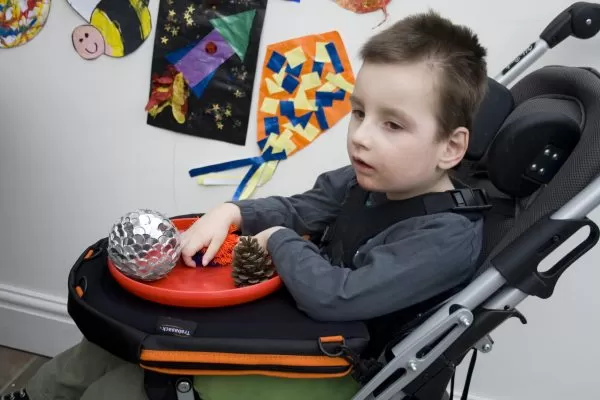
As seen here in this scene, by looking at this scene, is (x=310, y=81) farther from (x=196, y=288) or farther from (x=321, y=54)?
(x=196, y=288)

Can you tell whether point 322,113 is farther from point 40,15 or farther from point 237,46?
point 40,15

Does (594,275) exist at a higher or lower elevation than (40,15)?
lower

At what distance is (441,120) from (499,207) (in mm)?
180

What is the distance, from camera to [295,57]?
1.40m

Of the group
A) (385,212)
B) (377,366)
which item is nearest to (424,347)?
(377,366)

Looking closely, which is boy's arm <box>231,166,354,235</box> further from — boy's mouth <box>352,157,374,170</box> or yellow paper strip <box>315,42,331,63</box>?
yellow paper strip <box>315,42,331,63</box>

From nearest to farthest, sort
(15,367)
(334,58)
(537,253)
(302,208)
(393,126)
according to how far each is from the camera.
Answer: (537,253)
(393,126)
(302,208)
(334,58)
(15,367)

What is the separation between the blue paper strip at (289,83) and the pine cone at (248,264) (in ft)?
1.96

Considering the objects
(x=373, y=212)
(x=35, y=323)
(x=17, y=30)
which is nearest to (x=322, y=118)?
(x=373, y=212)

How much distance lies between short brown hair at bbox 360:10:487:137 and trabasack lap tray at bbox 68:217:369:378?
0.33 metres

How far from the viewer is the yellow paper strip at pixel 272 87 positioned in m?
1.43

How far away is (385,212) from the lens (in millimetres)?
983

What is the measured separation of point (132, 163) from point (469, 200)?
963 mm

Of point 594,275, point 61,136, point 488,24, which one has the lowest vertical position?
point 594,275
